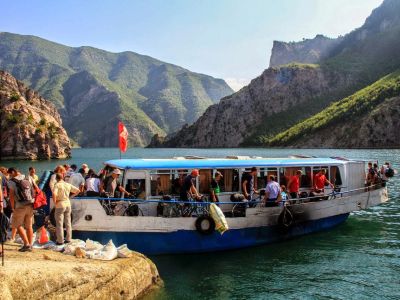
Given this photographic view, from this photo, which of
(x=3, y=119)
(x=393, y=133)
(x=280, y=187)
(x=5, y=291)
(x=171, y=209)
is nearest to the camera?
(x=5, y=291)

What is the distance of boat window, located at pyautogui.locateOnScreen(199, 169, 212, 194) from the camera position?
19.4 meters

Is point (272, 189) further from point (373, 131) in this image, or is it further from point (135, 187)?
point (373, 131)

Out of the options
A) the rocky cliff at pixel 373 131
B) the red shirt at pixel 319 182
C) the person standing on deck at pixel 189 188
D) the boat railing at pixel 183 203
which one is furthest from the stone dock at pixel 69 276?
the rocky cliff at pixel 373 131

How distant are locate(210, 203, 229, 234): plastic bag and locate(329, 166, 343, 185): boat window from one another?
8.25 meters

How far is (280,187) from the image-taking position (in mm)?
20625

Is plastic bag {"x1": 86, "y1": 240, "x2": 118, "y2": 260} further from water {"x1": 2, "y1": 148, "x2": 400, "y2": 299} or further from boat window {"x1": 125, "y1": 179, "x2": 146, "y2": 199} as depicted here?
boat window {"x1": 125, "y1": 179, "x2": 146, "y2": 199}

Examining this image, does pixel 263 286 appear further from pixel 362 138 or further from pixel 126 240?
pixel 362 138

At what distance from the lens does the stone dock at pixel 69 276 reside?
31.4 feet

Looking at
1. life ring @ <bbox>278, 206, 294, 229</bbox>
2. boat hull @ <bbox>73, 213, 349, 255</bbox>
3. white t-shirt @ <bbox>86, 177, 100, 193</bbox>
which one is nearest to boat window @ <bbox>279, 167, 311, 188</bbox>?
life ring @ <bbox>278, 206, 294, 229</bbox>

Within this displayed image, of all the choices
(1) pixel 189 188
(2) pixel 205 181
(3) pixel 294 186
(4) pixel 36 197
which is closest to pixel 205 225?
(1) pixel 189 188

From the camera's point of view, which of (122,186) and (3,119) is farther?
(3,119)

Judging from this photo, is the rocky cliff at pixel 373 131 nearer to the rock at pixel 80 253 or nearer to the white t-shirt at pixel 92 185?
the white t-shirt at pixel 92 185

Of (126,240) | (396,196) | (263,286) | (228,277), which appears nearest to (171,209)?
(126,240)

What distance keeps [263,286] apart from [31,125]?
121 meters
